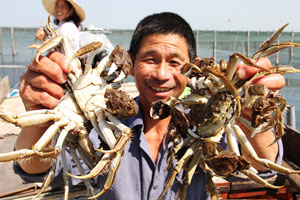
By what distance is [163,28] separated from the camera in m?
2.32

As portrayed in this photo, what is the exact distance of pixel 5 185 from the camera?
11.9ft

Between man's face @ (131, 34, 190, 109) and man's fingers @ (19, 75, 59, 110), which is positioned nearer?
man's fingers @ (19, 75, 59, 110)

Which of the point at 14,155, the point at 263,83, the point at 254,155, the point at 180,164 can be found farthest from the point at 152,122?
the point at 14,155

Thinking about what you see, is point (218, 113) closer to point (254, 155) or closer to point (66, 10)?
point (254, 155)

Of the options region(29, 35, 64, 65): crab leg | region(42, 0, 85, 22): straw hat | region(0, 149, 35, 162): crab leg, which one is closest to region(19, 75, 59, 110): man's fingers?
region(29, 35, 64, 65): crab leg

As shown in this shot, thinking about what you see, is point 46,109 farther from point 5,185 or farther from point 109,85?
point 5,185

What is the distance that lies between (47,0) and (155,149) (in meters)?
2.83

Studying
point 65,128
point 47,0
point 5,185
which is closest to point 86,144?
point 65,128

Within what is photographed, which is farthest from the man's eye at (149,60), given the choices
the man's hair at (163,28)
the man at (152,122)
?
the man's hair at (163,28)

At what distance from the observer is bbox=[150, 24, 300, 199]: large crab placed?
65.2 inches

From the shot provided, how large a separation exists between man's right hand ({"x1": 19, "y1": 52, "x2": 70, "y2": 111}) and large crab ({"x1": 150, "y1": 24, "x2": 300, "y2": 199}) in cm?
72

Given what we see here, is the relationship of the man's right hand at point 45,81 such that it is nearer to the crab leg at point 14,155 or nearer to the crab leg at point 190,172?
the crab leg at point 14,155

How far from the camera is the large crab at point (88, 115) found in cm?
172

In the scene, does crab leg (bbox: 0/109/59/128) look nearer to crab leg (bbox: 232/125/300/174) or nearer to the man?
the man
